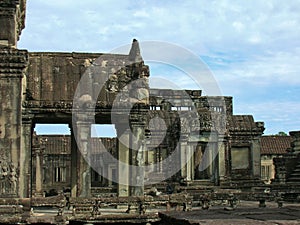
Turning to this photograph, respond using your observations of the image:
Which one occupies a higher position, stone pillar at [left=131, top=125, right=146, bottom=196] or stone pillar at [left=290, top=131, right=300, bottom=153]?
stone pillar at [left=290, top=131, right=300, bottom=153]

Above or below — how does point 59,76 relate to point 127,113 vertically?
above

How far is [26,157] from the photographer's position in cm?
1531

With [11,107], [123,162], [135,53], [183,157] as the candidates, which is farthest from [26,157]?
[183,157]

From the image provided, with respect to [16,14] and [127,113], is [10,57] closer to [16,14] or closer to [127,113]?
[16,14]

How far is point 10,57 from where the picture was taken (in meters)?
12.9

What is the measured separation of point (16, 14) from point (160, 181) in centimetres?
1355

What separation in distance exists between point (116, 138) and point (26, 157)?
4.71 m

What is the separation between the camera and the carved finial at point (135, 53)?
1691cm

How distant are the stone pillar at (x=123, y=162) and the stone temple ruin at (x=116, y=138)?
0.03 m

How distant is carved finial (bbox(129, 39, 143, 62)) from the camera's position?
16906mm

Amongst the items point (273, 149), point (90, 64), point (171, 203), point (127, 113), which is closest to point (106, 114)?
point (127, 113)

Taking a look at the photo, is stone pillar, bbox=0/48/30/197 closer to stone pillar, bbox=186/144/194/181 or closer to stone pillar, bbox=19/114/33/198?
stone pillar, bbox=19/114/33/198

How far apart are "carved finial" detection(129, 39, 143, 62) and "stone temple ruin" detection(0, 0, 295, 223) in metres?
0.03

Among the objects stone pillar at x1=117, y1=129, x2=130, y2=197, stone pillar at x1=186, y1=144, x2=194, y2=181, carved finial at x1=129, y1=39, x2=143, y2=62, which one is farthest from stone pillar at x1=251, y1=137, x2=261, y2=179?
carved finial at x1=129, y1=39, x2=143, y2=62
